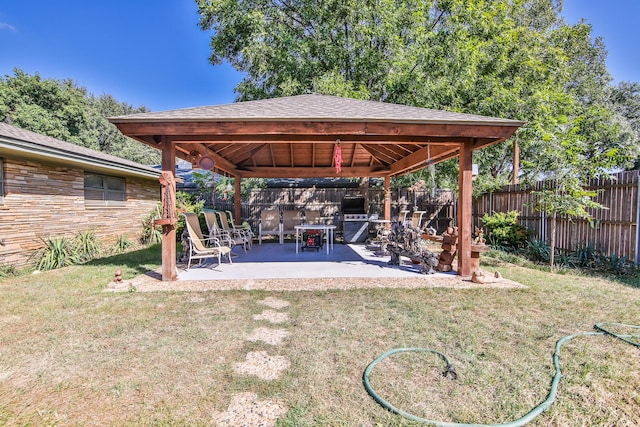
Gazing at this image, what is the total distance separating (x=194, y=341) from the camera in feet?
9.45

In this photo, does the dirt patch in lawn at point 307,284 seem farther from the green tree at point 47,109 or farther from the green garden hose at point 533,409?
the green tree at point 47,109

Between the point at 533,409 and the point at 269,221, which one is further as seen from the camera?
the point at 269,221

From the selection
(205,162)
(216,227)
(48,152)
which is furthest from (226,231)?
(48,152)

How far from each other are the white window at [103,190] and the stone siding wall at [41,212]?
0.17 metres

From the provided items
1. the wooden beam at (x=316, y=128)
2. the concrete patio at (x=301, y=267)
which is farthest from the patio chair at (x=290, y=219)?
the wooden beam at (x=316, y=128)

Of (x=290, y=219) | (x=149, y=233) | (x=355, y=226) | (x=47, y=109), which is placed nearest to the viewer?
(x=355, y=226)

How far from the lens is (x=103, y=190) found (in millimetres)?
8469

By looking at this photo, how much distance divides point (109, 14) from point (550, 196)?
639 inches

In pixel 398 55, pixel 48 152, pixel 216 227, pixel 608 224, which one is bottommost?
pixel 216 227

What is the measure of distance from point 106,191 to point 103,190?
0.12 m

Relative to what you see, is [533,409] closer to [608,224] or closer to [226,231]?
[608,224]

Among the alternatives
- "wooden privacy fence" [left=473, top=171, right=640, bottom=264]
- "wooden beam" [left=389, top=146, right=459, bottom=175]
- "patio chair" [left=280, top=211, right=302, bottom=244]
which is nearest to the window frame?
"patio chair" [left=280, top=211, right=302, bottom=244]

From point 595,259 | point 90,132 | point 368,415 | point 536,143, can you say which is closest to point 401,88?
point 536,143

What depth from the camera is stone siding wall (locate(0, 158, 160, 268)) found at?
5902 mm
